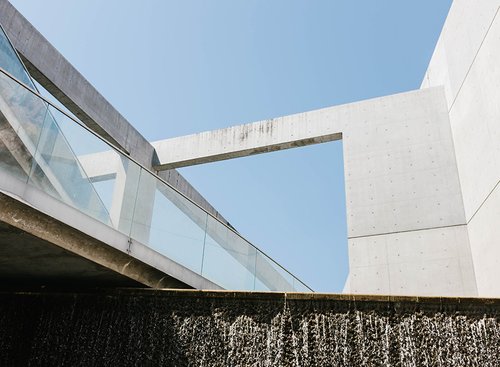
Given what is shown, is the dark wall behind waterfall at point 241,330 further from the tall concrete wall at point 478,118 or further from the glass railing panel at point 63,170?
the tall concrete wall at point 478,118

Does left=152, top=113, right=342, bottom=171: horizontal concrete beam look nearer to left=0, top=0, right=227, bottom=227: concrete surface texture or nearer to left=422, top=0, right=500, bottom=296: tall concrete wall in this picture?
left=0, top=0, right=227, bottom=227: concrete surface texture

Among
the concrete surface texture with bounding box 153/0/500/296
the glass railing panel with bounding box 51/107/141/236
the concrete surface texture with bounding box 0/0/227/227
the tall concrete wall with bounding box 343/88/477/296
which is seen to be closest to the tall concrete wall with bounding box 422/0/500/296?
the concrete surface texture with bounding box 153/0/500/296

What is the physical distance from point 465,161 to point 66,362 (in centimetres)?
805

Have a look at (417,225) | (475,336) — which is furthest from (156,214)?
(417,225)

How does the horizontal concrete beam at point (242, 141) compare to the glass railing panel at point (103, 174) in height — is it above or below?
above

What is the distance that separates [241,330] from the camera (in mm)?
7051

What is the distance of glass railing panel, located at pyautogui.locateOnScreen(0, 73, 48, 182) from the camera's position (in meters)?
5.61

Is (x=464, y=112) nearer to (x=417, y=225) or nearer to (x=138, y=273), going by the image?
(x=417, y=225)

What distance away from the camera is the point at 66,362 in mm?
7445

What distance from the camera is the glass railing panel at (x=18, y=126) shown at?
5.61m

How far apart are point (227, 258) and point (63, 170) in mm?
3430

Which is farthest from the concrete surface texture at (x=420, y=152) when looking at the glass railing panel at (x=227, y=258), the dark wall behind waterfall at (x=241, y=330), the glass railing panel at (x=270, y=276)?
the dark wall behind waterfall at (x=241, y=330)

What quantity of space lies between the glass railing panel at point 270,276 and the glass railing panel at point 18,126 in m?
4.79

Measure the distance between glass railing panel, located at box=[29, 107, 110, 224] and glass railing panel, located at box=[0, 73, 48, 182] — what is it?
0.34 ft
